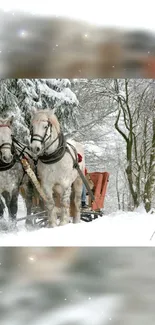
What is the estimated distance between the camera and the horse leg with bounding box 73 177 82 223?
2977 millimetres

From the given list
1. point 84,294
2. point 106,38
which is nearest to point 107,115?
point 106,38

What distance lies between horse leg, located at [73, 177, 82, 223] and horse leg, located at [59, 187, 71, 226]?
0.15ft

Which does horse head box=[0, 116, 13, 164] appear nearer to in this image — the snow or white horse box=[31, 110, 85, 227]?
white horse box=[31, 110, 85, 227]

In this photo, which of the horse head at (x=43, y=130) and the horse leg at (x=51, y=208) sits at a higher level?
the horse head at (x=43, y=130)

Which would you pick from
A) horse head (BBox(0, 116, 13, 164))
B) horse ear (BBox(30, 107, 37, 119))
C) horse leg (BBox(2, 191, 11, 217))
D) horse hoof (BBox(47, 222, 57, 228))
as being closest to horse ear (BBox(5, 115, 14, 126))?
horse head (BBox(0, 116, 13, 164))

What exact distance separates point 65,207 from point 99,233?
11.3 inches

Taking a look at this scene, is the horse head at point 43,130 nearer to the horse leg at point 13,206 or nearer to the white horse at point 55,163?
the white horse at point 55,163

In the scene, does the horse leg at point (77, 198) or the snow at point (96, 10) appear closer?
the snow at point (96, 10)

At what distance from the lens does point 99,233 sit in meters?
2.95

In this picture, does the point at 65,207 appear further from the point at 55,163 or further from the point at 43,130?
the point at 43,130

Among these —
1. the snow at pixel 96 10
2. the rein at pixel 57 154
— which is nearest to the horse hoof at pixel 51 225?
the rein at pixel 57 154

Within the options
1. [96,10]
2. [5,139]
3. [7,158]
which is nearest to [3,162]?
[7,158]

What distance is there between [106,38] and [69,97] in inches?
18.0

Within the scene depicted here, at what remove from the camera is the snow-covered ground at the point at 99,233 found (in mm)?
2924
